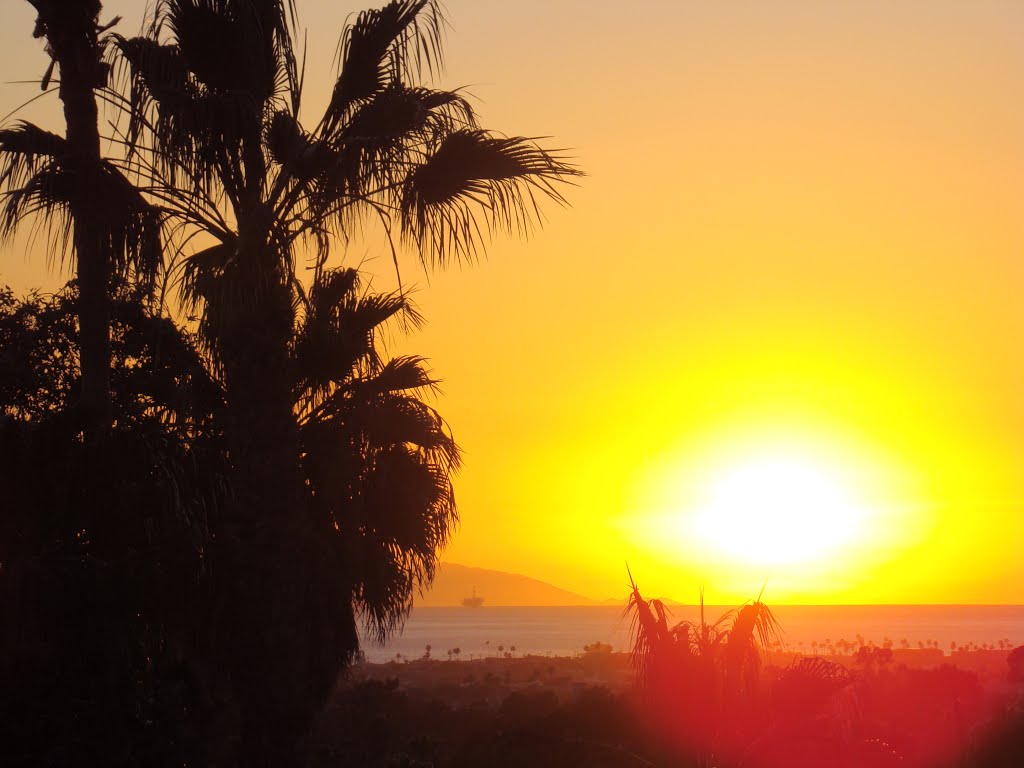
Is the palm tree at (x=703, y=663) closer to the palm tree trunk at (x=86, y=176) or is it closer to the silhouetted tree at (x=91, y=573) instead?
the silhouetted tree at (x=91, y=573)

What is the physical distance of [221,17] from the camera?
32.4 feet

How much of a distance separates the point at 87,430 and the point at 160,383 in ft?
15.8

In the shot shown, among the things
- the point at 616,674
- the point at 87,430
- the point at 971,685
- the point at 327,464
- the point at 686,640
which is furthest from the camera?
the point at 616,674

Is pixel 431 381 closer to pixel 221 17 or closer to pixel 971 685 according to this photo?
pixel 221 17

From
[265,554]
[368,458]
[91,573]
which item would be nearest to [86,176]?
[91,573]

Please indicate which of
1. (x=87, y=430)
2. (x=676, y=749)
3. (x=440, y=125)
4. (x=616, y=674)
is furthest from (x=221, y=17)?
(x=616, y=674)

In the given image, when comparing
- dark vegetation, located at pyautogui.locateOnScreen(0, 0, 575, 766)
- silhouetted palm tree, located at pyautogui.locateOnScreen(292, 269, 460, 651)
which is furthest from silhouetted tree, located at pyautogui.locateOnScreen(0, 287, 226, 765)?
silhouetted palm tree, located at pyautogui.locateOnScreen(292, 269, 460, 651)

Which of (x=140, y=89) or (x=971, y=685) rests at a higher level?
(x=140, y=89)

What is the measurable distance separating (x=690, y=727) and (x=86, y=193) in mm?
8648

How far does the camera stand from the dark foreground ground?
13.6 meters

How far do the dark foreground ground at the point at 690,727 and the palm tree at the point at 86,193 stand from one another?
21.1ft

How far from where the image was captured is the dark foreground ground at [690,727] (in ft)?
44.6

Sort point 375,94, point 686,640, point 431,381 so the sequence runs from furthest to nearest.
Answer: point 431,381, point 686,640, point 375,94

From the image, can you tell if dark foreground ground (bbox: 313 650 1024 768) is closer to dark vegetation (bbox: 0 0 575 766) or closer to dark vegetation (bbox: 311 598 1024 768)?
dark vegetation (bbox: 311 598 1024 768)
